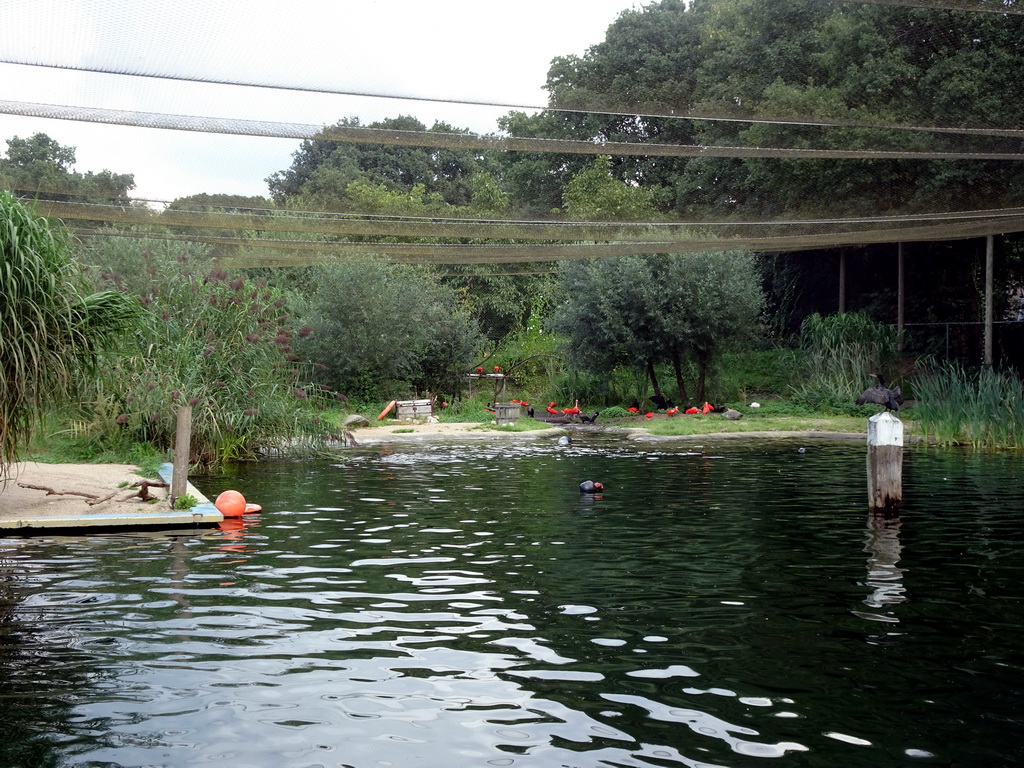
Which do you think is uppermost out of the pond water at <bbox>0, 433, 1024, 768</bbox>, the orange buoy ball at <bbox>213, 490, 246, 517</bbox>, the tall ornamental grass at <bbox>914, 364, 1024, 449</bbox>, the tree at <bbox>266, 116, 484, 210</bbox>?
the tree at <bbox>266, 116, 484, 210</bbox>

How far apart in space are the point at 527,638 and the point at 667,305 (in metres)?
17.8

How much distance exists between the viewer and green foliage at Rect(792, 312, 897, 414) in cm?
2158

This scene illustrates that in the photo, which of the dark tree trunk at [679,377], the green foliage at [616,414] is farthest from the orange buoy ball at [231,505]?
the dark tree trunk at [679,377]

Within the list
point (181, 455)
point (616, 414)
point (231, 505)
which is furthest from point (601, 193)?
point (231, 505)

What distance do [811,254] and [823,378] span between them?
5738 millimetres

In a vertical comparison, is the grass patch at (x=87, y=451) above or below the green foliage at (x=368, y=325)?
below

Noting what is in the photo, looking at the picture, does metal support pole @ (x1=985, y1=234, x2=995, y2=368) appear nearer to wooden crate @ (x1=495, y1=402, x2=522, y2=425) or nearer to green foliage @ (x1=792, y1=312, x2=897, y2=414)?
green foliage @ (x1=792, y1=312, x2=897, y2=414)

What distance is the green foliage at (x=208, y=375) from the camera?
13195 mm

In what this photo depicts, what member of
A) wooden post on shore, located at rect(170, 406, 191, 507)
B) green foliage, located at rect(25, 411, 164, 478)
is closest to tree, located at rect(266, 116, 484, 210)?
green foliage, located at rect(25, 411, 164, 478)

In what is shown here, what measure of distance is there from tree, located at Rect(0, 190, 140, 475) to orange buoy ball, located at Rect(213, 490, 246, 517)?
1.70 meters

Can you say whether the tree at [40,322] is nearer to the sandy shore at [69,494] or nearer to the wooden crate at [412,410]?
the sandy shore at [69,494]

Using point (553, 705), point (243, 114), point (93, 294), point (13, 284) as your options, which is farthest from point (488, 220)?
point (553, 705)

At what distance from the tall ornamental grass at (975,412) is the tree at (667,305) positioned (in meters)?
6.18

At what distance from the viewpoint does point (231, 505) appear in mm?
9789
